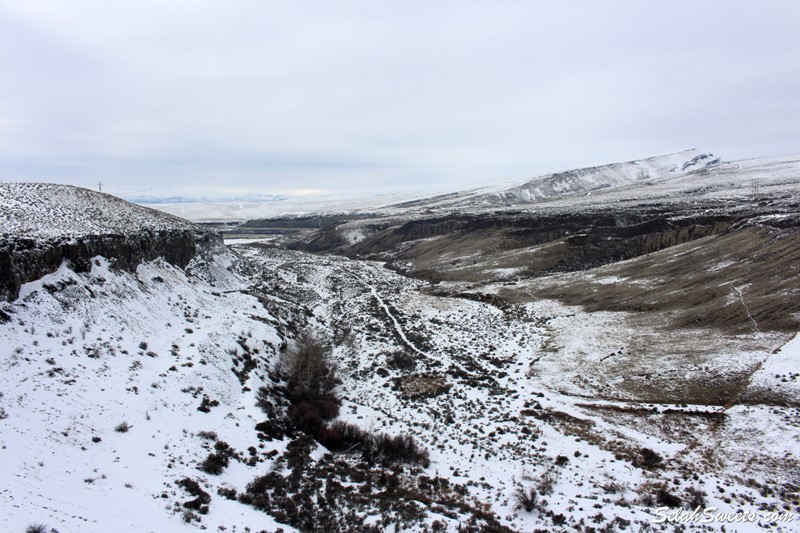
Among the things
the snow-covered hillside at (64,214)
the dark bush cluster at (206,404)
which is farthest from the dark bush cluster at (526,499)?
the snow-covered hillside at (64,214)

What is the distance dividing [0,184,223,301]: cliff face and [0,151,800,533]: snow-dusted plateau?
0.81 ft

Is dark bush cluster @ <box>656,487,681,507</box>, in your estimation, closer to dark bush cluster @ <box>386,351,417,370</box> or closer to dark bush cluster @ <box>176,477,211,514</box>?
dark bush cluster @ <box>176,477,211,514</box>

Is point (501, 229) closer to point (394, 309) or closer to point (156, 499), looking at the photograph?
point (394, 309)

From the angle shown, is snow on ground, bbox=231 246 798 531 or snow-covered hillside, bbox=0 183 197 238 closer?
snow on ground, bbox=231 246 798 531

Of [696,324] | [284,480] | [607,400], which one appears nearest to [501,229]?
[696,324]

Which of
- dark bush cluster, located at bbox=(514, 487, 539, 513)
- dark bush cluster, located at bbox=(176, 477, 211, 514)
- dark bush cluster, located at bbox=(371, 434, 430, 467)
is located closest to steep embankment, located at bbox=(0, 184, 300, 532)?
dark bush cluster, located at bbox=(176, 477, 211, 514)

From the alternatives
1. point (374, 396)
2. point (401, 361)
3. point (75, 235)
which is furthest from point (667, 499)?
point (75, 235)

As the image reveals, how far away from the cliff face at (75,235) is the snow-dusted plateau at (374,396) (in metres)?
0.25

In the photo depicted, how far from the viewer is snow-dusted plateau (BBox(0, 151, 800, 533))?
16.8 meters

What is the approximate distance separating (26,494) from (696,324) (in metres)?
44.9

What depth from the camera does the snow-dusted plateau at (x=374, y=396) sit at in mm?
16797

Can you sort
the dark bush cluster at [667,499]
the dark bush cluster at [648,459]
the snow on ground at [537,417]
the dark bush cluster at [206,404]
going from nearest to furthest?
the dark bush cluster at [667,499] → the snow on ground at [537,417] → the dark bush cluster at [648,459] → the dark bush cluster at [206,404]

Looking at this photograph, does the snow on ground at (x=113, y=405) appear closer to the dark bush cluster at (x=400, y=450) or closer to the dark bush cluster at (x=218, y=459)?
the dark bush cluster at (x=218, y=459)

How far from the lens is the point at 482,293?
204ft
